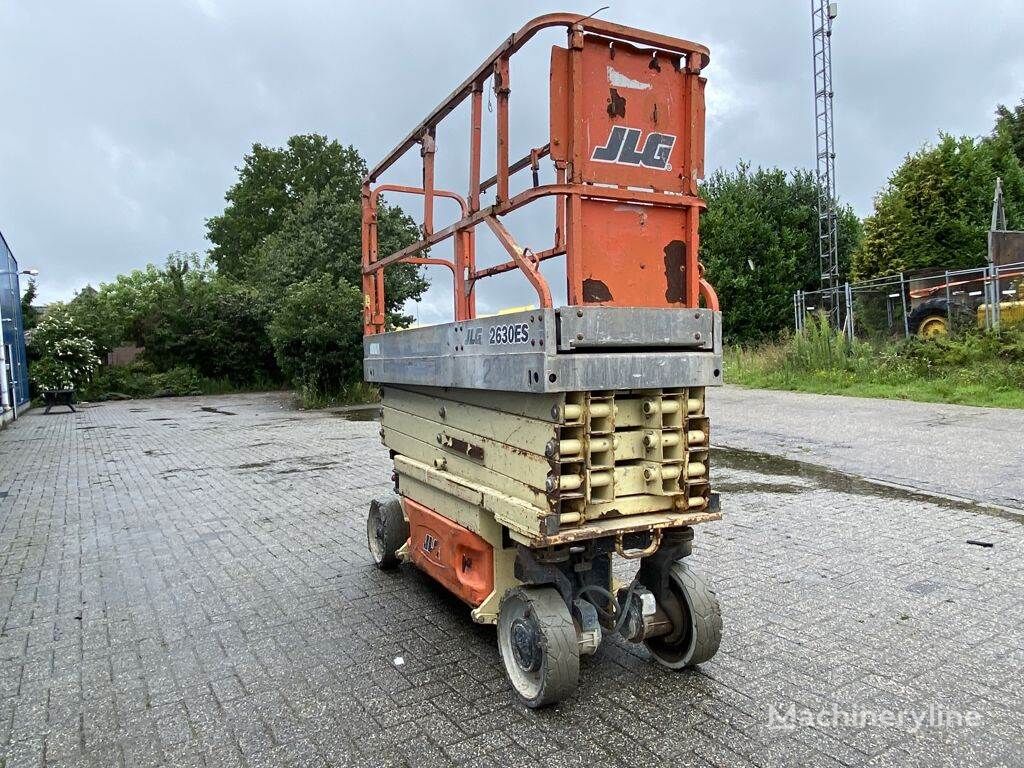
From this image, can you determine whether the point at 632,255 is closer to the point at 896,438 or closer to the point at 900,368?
the point at 896,438

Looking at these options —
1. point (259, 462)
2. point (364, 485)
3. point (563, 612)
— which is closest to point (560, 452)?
point (563, 612)

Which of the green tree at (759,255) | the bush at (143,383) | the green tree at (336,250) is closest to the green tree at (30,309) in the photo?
the bush at (143,383)

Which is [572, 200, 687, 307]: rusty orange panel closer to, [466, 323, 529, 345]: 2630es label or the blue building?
[466, 323, 529, 345]: 2630es label

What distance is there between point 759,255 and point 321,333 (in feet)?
52.2

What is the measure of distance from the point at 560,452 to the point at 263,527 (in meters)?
4.66

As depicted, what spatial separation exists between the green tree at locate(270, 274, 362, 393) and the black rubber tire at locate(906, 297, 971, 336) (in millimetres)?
14027

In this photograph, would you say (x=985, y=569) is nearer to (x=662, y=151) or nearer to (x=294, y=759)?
(x=662, y=151)

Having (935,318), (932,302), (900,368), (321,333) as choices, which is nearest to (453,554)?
(900,368)

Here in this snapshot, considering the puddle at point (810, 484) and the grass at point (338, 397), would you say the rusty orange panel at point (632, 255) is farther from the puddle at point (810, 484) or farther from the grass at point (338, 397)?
the grass at point (338, 397)

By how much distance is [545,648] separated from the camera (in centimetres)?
315

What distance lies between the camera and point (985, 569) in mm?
4961

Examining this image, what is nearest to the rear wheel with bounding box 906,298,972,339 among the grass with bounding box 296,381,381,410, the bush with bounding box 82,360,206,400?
the grass with bounding box 296,381,381,410

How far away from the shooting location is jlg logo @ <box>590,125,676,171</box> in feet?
10.5

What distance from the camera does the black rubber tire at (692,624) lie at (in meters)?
3.46
